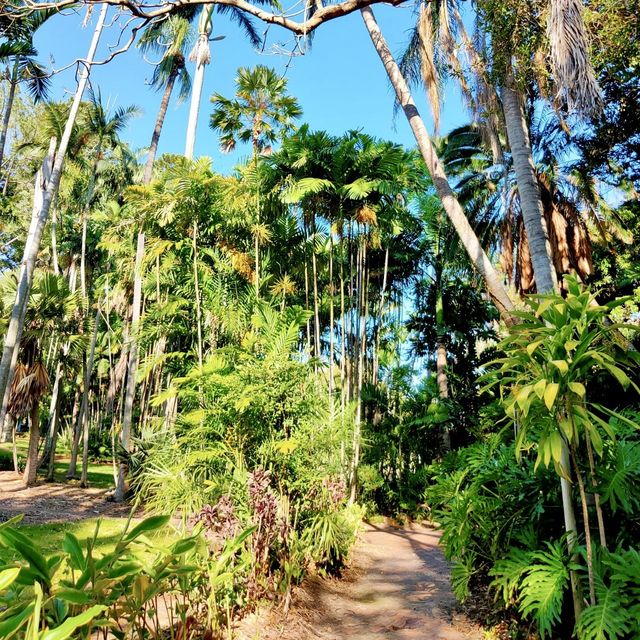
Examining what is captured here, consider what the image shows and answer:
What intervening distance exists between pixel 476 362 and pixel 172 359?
9.33m

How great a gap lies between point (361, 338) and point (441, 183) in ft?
20.4

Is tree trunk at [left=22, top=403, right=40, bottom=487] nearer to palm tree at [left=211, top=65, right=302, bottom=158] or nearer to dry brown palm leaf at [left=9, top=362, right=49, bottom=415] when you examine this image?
dry brown palm leaf at [left=9, top=362, right=49, bottom=415]

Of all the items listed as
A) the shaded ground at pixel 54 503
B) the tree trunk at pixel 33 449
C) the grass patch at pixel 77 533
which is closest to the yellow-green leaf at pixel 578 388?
the grass patch at pixel 77 533

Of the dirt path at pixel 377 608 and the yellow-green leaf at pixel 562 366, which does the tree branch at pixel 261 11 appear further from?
the dirt path at pixel 377 608

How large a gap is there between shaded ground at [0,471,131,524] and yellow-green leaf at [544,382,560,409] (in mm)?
9521

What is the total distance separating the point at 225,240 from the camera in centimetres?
1045

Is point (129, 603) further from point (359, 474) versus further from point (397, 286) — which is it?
point (397, 286)

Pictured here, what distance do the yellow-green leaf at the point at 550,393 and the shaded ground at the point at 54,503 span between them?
9521 millimetres

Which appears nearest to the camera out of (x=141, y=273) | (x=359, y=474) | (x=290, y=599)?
(x=290, y=599)

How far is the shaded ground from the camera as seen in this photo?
961 cm

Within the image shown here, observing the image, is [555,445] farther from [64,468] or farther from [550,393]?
[64,468]

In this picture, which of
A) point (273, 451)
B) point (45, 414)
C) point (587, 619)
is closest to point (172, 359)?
point (273, 451)

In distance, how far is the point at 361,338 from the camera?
11.9 metres

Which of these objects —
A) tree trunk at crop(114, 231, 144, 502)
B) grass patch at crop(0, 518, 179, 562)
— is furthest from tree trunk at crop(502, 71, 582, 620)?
tree trunk at crop(114, 231, 144, 502)
